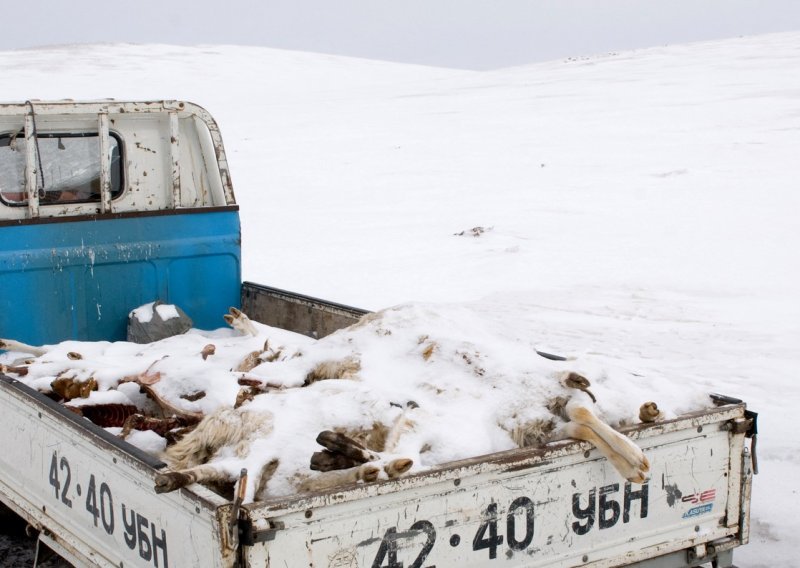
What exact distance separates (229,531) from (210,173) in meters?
3.67

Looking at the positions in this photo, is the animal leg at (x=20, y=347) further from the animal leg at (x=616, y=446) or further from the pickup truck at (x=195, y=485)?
the animal leg at (x=616, y=446)

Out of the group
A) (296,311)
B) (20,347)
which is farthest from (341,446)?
(296,311)

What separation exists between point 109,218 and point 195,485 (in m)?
2.98

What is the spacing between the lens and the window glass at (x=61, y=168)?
214 inches

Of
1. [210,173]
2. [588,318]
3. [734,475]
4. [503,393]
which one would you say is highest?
[210,173]

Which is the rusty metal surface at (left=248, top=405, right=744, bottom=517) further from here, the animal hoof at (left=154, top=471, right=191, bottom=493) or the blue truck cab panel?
the blue truck cab panel

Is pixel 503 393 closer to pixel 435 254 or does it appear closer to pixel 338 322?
pixel 338 322

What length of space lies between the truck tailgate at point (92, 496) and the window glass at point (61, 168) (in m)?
1.75

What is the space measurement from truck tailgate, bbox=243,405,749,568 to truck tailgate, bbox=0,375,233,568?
10.7 inches

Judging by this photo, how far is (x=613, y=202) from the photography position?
48.6 feet

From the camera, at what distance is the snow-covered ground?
8109 millimetres

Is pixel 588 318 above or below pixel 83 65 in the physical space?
below

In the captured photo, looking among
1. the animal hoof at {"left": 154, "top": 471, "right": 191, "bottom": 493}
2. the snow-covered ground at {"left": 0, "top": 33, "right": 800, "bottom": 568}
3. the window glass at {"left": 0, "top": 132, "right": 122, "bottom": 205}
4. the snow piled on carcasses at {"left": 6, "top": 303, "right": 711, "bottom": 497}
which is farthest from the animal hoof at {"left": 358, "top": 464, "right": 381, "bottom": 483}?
the window glass at {"left": 0, "top": 132, "right": 122, "bottom": 205}

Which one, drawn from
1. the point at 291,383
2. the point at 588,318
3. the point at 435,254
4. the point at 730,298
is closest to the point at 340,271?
the point at 435,254
